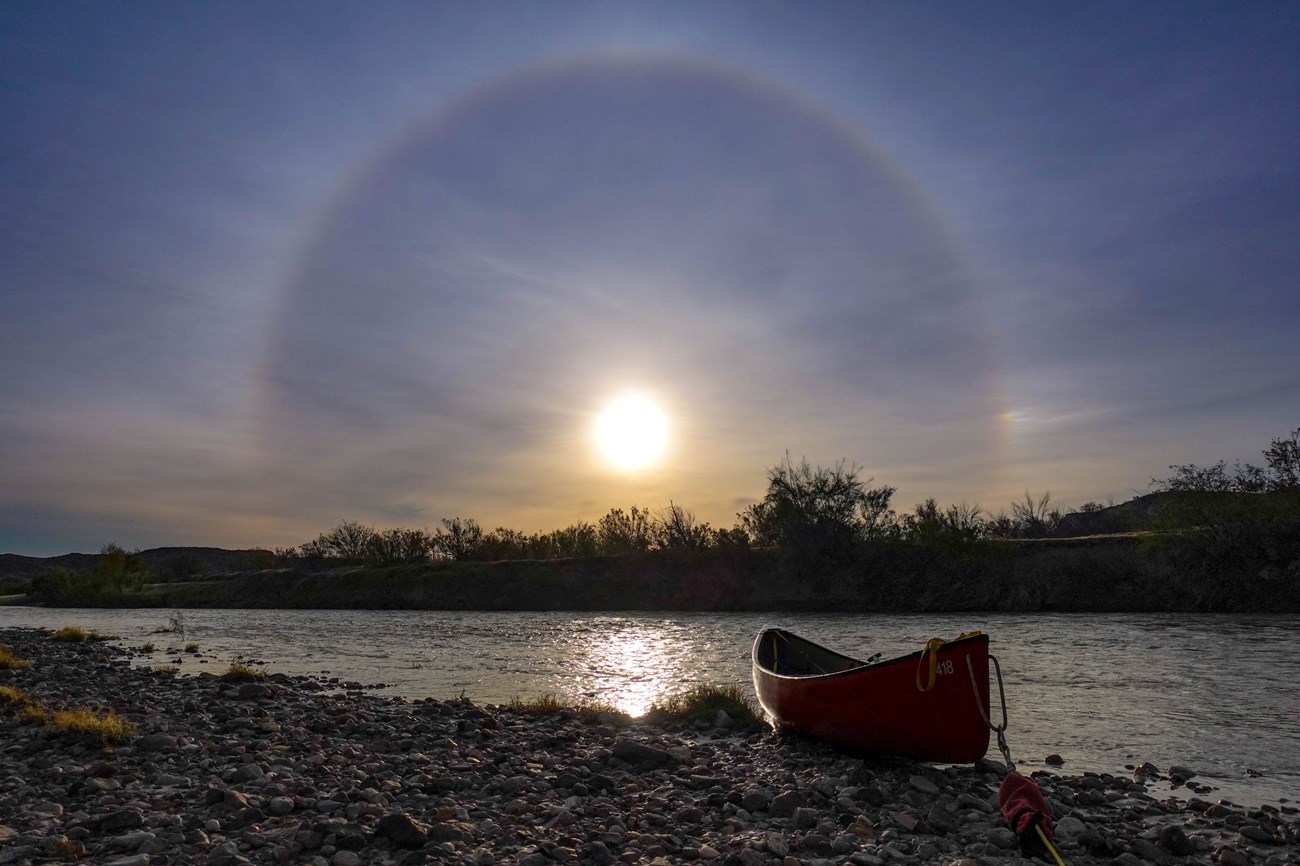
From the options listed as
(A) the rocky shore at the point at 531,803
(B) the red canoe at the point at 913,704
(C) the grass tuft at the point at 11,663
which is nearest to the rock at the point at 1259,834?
(A) the rocky shore at the point at 531,803

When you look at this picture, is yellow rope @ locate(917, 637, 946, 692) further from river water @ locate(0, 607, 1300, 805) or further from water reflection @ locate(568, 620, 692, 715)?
water reflection @ locate(568, 620, 692, 715)

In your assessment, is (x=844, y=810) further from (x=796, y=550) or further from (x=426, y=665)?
(x=796, y=550)

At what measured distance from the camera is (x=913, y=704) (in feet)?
30.1

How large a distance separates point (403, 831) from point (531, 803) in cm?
176

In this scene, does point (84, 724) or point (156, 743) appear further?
point (84, 724)

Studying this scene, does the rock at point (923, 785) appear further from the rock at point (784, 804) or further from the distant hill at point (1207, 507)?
the distant hill at point (1207, 507)

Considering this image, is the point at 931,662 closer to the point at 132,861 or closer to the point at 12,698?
the point at 132,861

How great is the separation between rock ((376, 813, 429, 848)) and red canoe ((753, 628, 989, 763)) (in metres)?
5.50

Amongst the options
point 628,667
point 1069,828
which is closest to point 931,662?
point 1069,828

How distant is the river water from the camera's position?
36.0 ft

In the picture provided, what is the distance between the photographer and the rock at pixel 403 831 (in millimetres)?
6734

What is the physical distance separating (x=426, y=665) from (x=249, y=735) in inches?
446

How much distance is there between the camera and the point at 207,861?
243 inches

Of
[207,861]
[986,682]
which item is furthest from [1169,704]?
[207,861]
